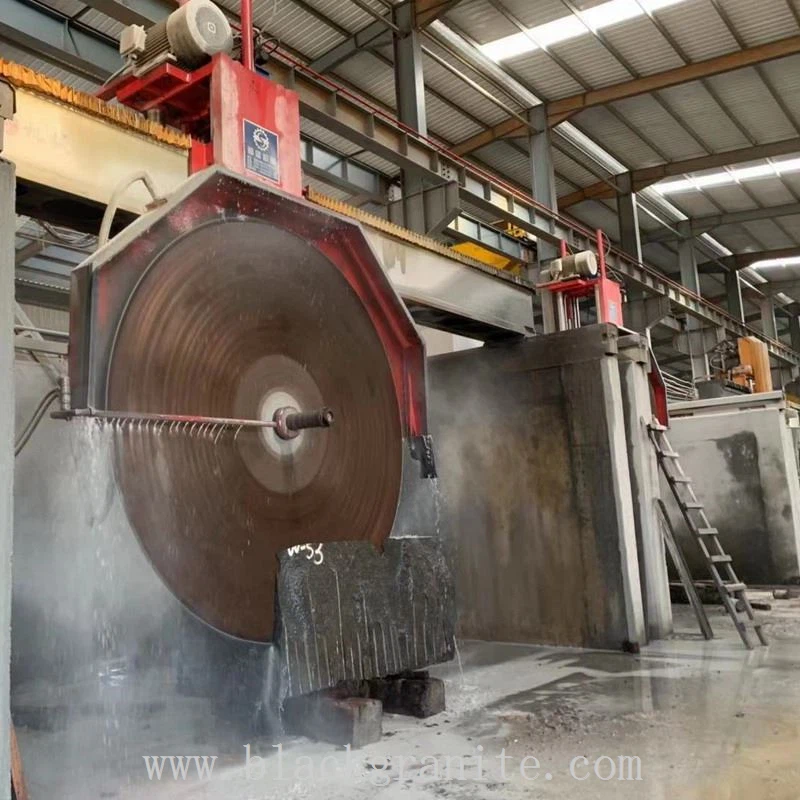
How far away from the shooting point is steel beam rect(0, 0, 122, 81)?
15.5 ft

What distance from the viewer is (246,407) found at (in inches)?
93.7

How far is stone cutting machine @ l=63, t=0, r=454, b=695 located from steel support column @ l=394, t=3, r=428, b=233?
171 inches

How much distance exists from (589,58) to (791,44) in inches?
81.0

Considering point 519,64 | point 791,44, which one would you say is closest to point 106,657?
point 519,64

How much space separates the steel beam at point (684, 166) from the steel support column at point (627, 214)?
0.29ft

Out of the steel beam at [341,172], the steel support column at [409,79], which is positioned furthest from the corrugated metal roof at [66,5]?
the steel support column at [409,79]

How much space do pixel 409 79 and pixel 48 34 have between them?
349 centimetres

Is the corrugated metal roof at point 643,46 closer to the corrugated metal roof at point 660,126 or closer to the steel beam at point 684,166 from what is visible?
the corrugated metal roof at point 660,126

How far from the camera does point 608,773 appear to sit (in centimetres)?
239

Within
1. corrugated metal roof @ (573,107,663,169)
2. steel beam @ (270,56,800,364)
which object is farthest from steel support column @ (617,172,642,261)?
steel beam @ (270,56,800,364)

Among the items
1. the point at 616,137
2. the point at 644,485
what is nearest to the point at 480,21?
the point at 616,137

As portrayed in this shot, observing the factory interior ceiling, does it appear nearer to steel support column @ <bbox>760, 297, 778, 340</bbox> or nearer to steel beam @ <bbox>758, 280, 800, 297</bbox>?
steel support column @ <bbox>760, 297, 778, 340</bbox>

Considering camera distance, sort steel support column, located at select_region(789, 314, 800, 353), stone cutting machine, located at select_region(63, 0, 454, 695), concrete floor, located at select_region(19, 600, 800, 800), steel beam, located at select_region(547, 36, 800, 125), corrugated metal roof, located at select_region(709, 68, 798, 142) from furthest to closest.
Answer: steel support column, located at select_region(789, 314, 800, 353) → corrugated metal roof, located at select_region(709, 68, 798, 142) → steel beam, located at select_region(547, 36, 800, 125) → concrete floor, located at select_region(19, 600, 800, 800) → stone cutting machine, located at select_region(63, 0, 454, 695)

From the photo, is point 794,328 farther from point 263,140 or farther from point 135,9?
point 263,140
